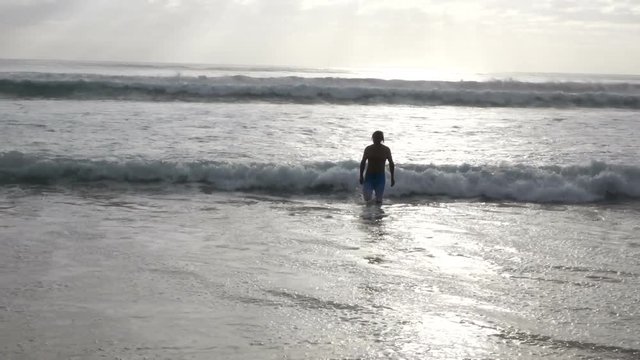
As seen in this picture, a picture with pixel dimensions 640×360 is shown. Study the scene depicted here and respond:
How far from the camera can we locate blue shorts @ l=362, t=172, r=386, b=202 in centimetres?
1052

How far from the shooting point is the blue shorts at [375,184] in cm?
1052

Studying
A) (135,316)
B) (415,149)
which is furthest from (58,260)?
(415,149)

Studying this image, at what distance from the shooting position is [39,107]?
21719mm

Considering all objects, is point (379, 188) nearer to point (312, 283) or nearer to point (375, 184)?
point (375, 184)

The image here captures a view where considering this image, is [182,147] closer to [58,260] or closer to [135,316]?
[58,260]

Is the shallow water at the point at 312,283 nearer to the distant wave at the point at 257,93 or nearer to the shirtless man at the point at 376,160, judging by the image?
the shirtless man at the point at 376,160

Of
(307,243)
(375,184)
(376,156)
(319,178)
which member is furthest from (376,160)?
(307,243)

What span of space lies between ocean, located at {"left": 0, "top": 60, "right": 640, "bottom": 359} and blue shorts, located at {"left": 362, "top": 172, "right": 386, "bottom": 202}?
0.90 feet

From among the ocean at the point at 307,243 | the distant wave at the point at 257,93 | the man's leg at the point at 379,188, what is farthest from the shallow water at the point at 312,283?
the distant wave at the point at 257,93

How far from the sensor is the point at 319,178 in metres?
12.1

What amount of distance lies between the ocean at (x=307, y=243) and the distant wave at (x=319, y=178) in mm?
38

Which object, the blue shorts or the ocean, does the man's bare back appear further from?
the ocean

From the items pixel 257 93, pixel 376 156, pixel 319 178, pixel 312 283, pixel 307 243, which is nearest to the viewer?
pixel 312 283

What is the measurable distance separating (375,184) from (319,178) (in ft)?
5.75
